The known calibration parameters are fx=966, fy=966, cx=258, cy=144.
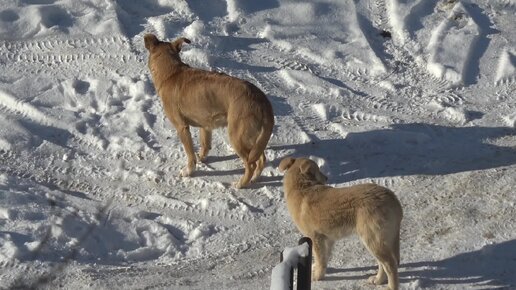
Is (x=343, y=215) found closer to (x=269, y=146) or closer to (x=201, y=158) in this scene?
(x=269, y=146)

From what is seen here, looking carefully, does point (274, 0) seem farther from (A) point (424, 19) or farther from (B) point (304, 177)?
(B) point (304, 177)

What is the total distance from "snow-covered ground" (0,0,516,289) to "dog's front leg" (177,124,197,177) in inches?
4.1

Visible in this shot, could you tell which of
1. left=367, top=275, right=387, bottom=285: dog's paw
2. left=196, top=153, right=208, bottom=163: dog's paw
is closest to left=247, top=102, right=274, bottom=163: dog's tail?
left=196, top=153, right=208, bottom=163: dog's paw

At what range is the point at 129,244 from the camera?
866 cm

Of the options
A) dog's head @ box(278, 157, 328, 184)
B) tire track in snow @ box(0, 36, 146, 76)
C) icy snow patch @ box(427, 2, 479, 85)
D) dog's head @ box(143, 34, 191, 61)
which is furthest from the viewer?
tire track in snow @ box(0, 36, 146, 76)

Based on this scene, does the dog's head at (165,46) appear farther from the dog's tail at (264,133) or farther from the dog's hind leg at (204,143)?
the dog's tail at (264,133)

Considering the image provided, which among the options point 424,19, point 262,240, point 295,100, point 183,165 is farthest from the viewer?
point 424,19

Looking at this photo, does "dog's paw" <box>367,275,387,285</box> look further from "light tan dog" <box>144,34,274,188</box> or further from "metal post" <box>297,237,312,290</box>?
"light tan dog" <box>144,34,274,188</box>

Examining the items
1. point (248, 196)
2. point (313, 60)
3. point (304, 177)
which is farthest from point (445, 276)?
point (313, 60)

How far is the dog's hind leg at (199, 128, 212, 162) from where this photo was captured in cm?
984

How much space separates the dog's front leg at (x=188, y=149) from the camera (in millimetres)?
9609

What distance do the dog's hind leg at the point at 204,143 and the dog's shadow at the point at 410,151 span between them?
660mm

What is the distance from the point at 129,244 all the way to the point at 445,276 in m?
2.79

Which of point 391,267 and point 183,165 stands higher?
point 391,267
